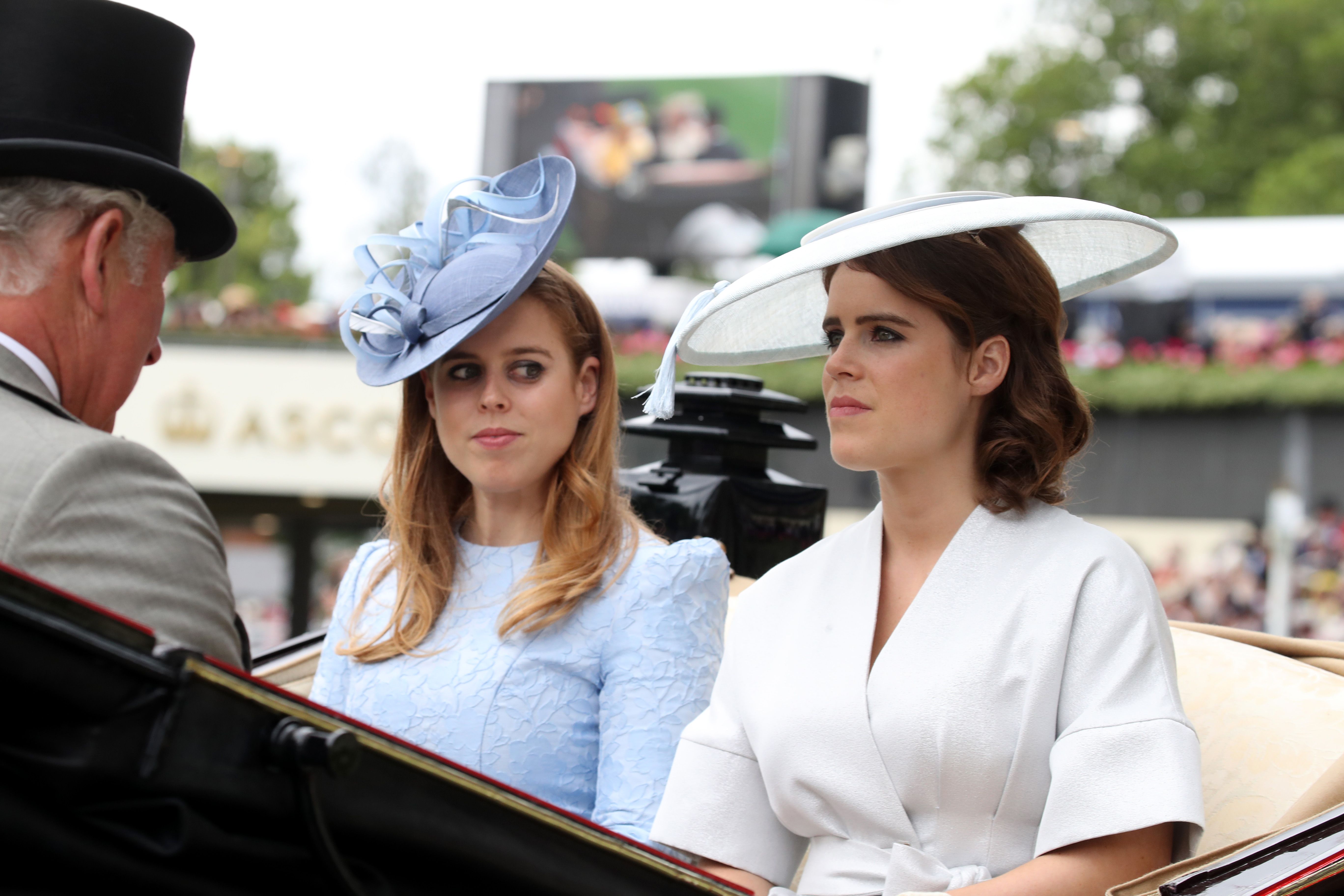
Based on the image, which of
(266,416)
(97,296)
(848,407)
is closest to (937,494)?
(848,407)

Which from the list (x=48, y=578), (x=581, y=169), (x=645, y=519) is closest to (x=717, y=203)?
(x=581, y=169)

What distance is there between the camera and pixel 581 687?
2.22 meters

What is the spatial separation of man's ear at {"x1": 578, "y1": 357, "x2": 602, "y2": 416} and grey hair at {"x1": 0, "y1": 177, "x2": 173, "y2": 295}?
871 mm

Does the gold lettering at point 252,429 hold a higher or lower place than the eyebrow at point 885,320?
lower

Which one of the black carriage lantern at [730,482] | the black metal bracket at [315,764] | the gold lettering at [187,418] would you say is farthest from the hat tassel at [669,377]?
the gold lettering at [187,418]

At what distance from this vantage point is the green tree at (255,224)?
1441 inches

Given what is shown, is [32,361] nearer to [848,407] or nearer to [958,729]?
[848,407]

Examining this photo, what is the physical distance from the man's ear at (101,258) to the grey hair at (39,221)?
1 cm

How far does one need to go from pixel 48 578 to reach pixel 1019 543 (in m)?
1.23

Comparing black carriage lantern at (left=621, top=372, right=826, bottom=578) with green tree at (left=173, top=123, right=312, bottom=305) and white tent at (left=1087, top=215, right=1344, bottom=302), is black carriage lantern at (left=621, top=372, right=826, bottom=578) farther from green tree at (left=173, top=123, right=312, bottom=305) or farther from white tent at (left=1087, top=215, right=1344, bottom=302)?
green tree at (left=173, top=123, right=312, bottom=305)

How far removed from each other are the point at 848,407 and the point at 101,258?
3.43 ft

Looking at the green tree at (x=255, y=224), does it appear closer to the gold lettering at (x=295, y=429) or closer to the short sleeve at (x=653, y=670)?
the gold lettering at (x=295, y=429)

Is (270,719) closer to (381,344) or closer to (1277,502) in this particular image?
(381,344)

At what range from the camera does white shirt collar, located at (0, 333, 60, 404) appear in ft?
5.31
